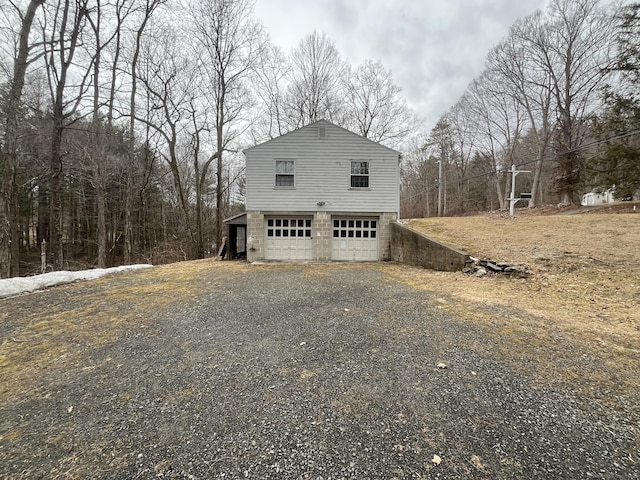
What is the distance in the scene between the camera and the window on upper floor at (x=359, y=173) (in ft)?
36.4

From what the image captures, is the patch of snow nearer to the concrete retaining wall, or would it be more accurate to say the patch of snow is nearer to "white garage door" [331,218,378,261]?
"white garage door" [331,218,378,261]

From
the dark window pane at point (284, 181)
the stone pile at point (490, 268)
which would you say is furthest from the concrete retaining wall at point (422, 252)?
the dark window pane at point (284, 181)

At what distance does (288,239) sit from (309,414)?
30.6ft

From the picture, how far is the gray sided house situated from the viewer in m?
11.0

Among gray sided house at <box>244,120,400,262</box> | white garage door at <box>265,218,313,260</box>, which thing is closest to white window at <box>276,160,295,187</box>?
gray sided house at <box>244,120,400,262</box>

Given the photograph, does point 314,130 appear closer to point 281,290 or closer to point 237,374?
point 281,290

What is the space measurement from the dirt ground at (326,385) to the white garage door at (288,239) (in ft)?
18.4

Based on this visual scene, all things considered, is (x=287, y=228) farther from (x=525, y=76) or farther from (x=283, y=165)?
(x=525, y=76)

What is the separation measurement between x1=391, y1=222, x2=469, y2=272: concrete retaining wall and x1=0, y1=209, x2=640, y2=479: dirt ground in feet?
8.55

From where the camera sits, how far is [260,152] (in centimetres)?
1095

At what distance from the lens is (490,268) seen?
7305 mm

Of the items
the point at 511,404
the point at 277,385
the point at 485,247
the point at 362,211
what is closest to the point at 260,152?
the point at 362,211

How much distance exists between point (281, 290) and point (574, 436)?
5326mm

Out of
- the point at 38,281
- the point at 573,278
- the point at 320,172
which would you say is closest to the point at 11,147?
the point at 38,281
